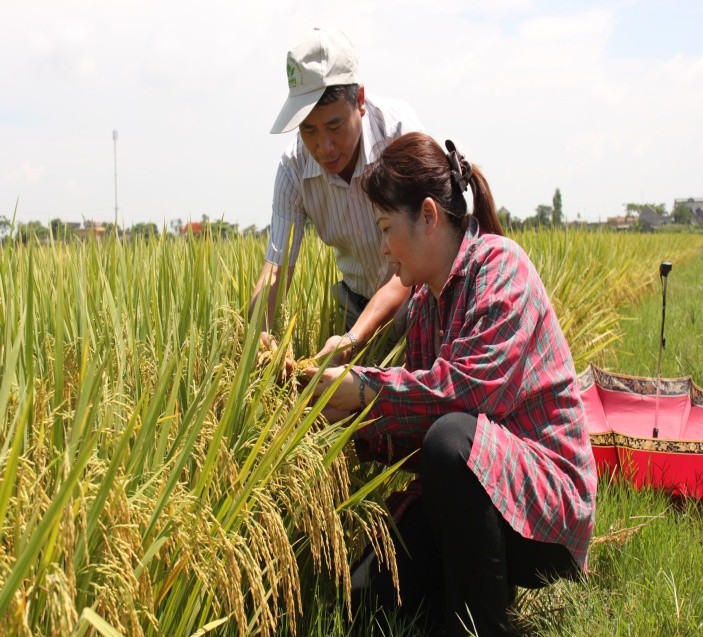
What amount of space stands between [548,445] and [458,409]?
245mm

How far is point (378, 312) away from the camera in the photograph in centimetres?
250

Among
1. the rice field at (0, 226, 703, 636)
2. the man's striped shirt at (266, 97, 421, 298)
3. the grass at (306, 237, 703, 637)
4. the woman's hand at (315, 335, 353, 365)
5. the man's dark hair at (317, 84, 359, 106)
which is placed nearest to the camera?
the rice field at (0, 226, 703, 636)

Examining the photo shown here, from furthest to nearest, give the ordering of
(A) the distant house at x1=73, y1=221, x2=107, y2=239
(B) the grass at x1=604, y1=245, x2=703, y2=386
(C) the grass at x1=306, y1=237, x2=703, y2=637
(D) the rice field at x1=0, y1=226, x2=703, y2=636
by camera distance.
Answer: (B) the grass at x1=604, y1=245, x2=703, y2=386, (A) the distant house at x1=73, y1=221, x2=107, y2=239, (C) the grass at x1=306, y1=237, x2=703, y2=637, (D) the rice field at x1=0, y1=226, x2=703, y2=636

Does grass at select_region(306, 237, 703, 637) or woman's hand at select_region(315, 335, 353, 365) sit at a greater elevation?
woman's hand at select_region(315, 335, 353, 365)

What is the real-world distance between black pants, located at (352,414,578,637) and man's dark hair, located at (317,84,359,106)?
1.05m

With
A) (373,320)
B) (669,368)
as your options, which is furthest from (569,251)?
(373,320)

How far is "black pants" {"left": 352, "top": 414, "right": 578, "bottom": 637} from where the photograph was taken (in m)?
1.94

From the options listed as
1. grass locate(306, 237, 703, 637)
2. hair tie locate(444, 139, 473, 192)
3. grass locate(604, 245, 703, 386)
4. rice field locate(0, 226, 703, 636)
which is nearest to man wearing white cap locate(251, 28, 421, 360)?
rice field locate(0, 226, 703, 636)

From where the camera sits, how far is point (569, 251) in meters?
7.15

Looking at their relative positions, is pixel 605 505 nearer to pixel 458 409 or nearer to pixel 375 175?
pixel 458 409

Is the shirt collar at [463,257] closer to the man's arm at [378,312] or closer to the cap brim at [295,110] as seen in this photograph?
the man's arm at [378,312]

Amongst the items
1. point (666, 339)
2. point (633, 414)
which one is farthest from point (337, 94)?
point (666, 339)

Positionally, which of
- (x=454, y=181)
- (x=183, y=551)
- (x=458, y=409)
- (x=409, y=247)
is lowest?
(x=183, y=551)

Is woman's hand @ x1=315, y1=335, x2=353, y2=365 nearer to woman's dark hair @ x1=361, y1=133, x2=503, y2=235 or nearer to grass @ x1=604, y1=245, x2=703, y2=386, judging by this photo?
woman's dark hair @ x1=361, y1=133, x2=503, y2=235
